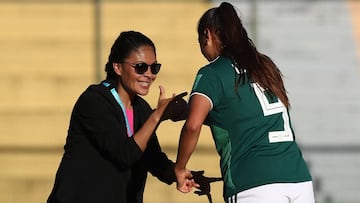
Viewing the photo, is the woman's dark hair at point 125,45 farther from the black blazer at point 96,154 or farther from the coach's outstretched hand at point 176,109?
the coach's outstretched hand at point 176,109

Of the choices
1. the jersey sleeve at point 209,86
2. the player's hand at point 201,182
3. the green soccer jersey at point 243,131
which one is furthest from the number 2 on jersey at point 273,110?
the player's hand at point 201,182

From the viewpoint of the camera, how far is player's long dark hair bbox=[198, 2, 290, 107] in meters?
4.01

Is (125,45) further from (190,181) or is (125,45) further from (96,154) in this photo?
(190,181)

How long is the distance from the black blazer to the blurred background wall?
5.11m

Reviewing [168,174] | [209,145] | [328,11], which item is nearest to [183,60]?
[209,145]

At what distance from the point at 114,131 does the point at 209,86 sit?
46cm

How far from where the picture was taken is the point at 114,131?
4.09 meters

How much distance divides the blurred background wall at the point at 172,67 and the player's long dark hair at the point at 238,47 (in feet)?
17.2

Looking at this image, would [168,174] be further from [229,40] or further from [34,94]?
[34,94]

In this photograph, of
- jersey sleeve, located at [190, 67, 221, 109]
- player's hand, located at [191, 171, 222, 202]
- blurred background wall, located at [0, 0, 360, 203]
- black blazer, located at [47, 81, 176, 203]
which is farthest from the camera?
blurred background wall, located at [0, 0, 360, 203]

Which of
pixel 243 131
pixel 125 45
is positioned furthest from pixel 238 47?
pixel 125 45

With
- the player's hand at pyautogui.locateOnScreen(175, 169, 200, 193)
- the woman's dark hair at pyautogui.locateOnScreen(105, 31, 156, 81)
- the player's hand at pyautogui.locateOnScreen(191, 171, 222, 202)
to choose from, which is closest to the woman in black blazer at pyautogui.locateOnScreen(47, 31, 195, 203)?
the woman's dark hair at pyautogui.locateOnScreen(105, 31, 156, 81)

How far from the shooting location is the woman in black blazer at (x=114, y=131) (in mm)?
4082

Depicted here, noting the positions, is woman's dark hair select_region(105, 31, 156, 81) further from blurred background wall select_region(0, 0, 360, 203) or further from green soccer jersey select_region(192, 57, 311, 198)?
blurred background wall select_region(0, 0, 360, 203)
